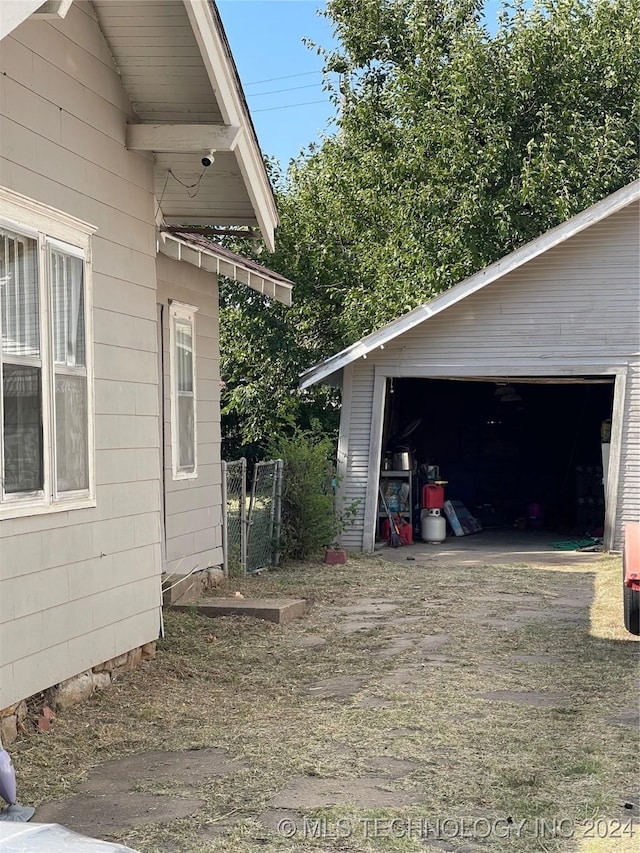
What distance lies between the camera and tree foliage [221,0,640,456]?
21984mm

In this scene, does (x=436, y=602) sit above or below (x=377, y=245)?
below

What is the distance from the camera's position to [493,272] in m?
14.6

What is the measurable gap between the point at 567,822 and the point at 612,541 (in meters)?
10.7

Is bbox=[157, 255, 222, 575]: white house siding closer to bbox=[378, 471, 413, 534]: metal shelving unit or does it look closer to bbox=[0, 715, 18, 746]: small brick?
bbox=[0, 715, 18, 746]: small brick

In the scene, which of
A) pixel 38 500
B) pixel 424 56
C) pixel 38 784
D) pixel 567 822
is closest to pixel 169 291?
pixel 38 500

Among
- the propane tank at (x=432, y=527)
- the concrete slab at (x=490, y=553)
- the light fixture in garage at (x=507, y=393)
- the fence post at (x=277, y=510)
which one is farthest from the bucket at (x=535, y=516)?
the fence post at (x=277, y=510)

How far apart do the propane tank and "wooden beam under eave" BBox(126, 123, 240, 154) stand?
33.7 ft

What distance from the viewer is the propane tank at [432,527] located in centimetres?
1680

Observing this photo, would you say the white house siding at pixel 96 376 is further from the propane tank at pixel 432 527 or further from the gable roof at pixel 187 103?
the propane tank at pixel 432 527

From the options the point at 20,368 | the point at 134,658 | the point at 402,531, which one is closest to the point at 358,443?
the point at 402,531

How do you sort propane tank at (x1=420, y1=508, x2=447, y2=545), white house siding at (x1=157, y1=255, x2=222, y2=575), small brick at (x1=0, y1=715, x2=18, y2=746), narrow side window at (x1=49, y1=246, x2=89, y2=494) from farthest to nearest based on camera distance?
propane tank at (x1=420, y1=508, x2=447, y2=545), white house siding at (x1=157, y1=255, x2=222, y2=575), narrow side window at (x1=49, y1=246, x2=89, y2=494), small brick at (x1=0, y1=715, x2=18, y2=746)

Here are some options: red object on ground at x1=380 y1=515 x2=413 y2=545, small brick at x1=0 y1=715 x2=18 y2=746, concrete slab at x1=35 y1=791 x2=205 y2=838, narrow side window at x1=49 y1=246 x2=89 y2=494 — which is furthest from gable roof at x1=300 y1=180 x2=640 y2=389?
concrete slab at x1=35 y1=791 x2=205 y2=838

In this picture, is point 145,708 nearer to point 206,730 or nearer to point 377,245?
point 206,730

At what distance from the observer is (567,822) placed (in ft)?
14.9
